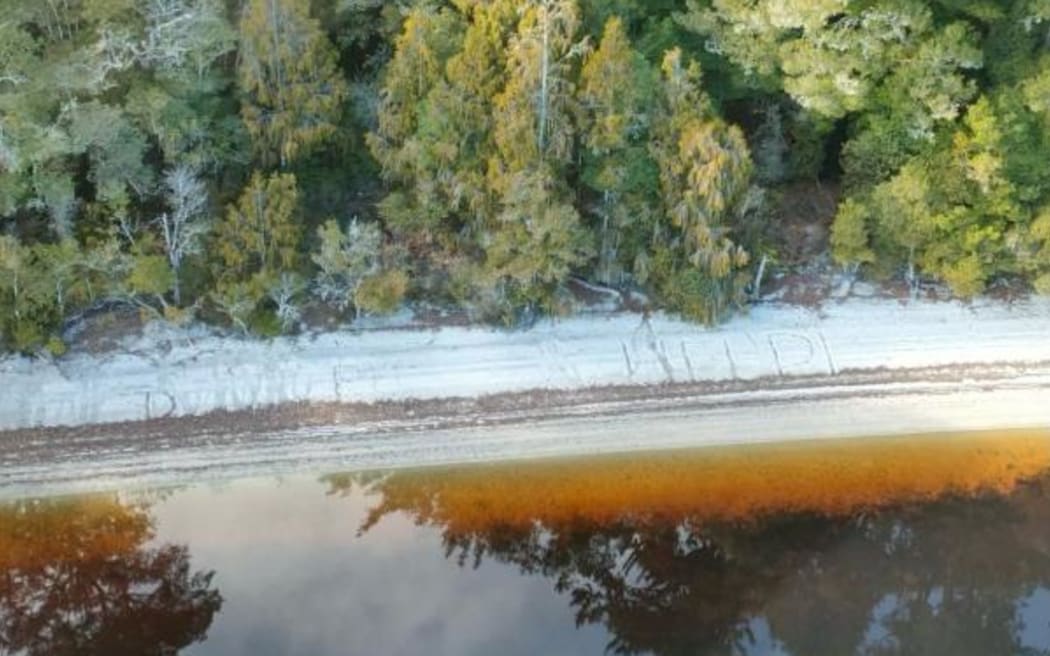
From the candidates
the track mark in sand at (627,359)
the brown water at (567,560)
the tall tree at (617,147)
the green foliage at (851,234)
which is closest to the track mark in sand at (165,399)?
the brown water at (567,560)

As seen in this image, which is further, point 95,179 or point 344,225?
point 344,225

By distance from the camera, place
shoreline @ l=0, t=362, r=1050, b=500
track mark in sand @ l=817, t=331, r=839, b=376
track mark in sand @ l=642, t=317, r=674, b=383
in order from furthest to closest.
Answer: track mark in sand @ l=817, t=331, r=839, b=376, track mark in sand @ l=642, t=317, r=674, b=383, shoreline @ l=0, t=362, r=1050, b=500

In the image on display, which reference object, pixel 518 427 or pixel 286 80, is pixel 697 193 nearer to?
pixel 518 427

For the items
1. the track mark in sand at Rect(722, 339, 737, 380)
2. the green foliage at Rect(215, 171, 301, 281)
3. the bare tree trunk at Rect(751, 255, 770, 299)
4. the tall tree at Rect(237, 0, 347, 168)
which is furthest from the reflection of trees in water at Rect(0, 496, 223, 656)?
the bare tree trunk at Rect(751, 255, 770, 299)

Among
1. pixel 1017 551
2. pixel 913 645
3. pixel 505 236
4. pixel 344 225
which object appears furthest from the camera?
pixel 344 225

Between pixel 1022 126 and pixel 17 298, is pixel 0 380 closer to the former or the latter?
pixel 17 298

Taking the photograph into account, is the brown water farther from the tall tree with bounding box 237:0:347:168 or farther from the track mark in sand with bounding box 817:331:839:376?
the tall tree with bounding box 237:0:347:168

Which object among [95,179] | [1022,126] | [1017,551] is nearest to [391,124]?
[95,179]
